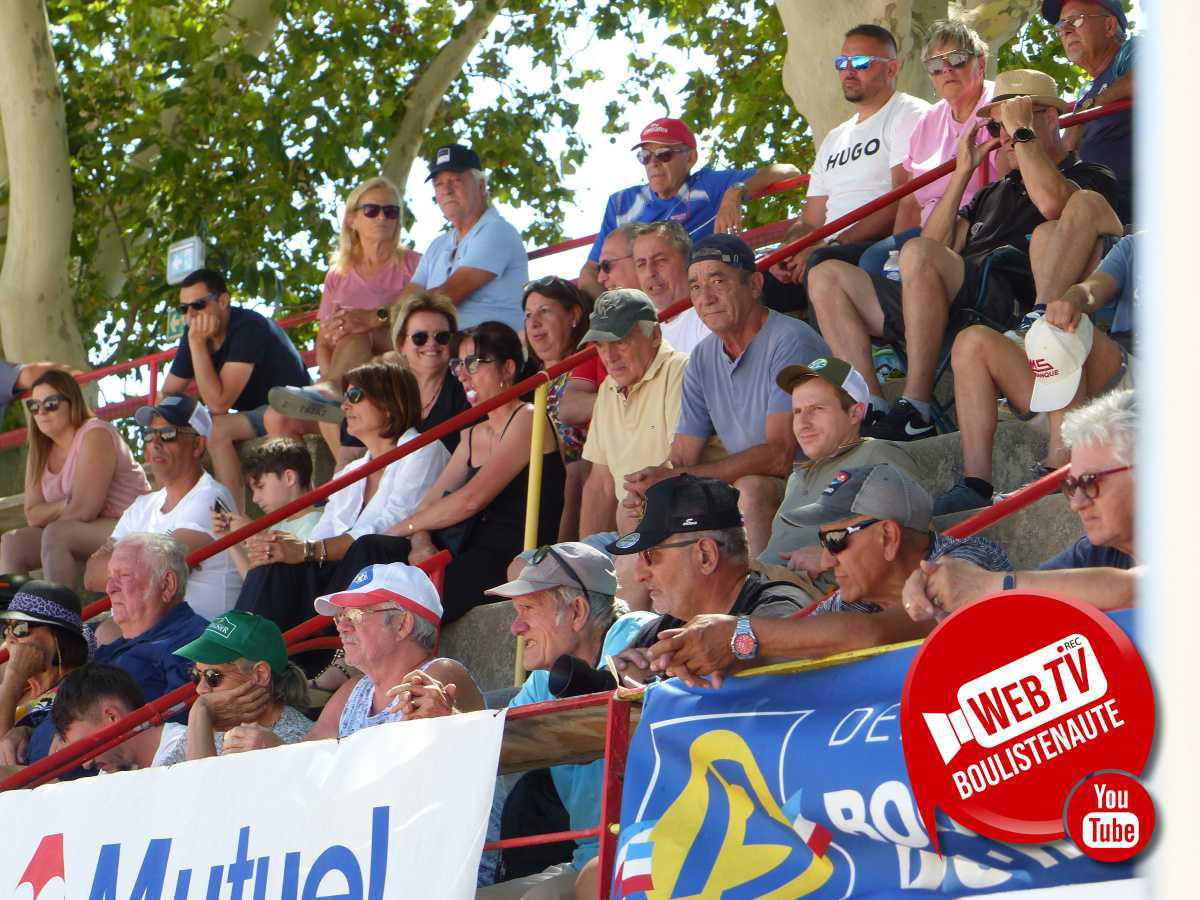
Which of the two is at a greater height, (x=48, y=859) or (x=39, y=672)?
(x=39, y=672)

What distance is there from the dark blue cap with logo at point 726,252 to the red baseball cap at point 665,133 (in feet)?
6.23

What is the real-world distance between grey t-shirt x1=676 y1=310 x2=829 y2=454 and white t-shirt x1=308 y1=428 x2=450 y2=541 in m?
1.21

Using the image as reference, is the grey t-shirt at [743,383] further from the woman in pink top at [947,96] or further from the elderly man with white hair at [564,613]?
the elderly man with white hair at [564,613]

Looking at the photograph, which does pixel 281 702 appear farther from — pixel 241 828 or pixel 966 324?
pixel 966 324

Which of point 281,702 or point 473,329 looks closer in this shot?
point 281,702

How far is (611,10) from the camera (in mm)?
16234

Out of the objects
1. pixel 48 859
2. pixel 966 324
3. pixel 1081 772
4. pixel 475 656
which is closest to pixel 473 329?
pixel 475 656

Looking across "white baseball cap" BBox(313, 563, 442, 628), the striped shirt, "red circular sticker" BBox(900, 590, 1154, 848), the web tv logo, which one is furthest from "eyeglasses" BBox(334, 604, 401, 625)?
"red circular sticker" BBox(900, 590, 1154, 848)

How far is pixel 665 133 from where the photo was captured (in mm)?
8367

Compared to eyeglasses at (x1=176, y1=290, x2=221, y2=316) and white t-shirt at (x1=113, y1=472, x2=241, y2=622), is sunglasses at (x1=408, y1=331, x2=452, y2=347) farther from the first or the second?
eyeglasses at (x1=176, y1=290, x2=221, y2=316)

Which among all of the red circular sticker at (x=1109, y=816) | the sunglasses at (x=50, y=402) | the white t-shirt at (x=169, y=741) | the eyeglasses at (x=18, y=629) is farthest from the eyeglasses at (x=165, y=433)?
the red circular sticker at (x=1109, y=816)

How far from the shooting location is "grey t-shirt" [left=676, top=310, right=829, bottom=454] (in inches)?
246

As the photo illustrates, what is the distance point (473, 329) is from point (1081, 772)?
16.2ft

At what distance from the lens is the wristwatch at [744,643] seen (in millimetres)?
3492
